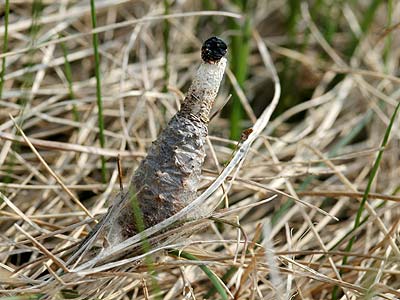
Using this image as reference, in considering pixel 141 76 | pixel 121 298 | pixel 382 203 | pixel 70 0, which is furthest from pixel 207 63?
pixel 70 0

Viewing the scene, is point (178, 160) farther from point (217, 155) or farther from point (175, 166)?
point (217, 155)

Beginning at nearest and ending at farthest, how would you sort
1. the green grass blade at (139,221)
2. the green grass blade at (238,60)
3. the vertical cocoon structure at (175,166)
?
the green grass blade at (139,221) → the vertical cocoon structure at (175,166) → the green grass blade at (238,60)

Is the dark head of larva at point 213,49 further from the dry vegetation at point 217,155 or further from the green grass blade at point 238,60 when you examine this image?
the green grass blade at point 238,60

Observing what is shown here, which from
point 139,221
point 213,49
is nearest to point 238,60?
point 213,49

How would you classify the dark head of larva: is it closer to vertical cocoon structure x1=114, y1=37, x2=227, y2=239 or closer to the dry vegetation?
vertical cocoon structure x1=114, y1=37, x2=227, y2=239

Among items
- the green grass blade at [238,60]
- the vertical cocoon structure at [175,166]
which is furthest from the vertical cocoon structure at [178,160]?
the green grass blade at [238,60]

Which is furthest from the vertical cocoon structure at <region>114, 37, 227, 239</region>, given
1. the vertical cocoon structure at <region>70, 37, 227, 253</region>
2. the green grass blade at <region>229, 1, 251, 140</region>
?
the green grass blade at <region>229, 1, 251, 140</region>

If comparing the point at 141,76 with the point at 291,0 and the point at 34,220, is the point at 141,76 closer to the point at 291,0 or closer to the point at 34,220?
the point at 291,0
